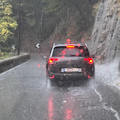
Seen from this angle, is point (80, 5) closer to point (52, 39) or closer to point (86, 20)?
point (86, 20)

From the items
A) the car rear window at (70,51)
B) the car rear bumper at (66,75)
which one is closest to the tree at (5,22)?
the car rear window at (70,51)

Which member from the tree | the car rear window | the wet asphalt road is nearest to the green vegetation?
the tree

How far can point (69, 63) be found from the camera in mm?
8914

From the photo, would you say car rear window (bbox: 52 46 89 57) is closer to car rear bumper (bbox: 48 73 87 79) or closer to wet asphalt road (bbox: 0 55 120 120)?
car rear bumper (bbox: 48 73 87 79)

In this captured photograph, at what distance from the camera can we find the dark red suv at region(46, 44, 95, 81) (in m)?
8.91

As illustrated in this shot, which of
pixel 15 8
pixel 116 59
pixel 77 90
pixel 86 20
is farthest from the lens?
pixel 15 8

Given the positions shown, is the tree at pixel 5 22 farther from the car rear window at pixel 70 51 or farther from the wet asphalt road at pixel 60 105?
the wet asphalt road at pixel 60 105

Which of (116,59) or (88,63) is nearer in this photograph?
(88,63)

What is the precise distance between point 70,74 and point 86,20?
41290mm

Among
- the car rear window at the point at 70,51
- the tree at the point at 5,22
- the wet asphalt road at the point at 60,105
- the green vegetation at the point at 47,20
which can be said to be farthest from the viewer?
the green vegetation at the point at 47,20

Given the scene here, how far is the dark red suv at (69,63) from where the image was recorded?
29.2 feet

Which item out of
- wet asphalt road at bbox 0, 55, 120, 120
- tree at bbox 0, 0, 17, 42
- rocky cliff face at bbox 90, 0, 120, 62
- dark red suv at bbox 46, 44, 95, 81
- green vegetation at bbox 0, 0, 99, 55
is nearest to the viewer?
wet asphalt road at bbox 0, 55, 120, 120

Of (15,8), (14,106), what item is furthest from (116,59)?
(15,8)

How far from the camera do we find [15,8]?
219 ft
